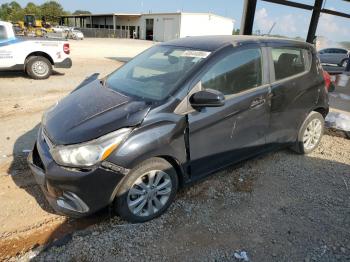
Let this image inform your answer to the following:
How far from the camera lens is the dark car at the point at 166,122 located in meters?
2.75

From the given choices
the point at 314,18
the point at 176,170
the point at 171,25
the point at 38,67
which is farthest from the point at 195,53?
the point at 171,25

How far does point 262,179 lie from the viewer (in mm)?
4133

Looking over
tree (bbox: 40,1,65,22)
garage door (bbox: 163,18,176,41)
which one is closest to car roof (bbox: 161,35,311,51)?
garage door (bbox: 163,18,176,41)

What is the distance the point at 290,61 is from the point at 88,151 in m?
2.96

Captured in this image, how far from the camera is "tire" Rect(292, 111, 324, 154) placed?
4637 mm

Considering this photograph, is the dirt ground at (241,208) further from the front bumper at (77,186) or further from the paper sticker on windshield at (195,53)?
the paper sticker on windshield at (195,53)

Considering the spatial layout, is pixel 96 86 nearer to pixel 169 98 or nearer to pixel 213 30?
pixel 169 98

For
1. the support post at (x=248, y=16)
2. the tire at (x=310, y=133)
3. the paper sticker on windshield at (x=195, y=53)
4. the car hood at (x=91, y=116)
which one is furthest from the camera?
the support post at (x=248, y=16)

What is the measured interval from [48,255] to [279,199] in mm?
2520

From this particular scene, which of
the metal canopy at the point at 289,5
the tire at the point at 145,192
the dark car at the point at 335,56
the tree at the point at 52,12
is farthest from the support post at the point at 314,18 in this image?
the tree at the point at 52,12

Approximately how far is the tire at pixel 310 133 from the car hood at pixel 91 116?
2692 millimetres

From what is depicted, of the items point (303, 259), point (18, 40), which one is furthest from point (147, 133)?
point (18, 40)

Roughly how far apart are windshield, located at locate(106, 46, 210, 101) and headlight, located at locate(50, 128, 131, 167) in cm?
68

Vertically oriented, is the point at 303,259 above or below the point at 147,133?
below
